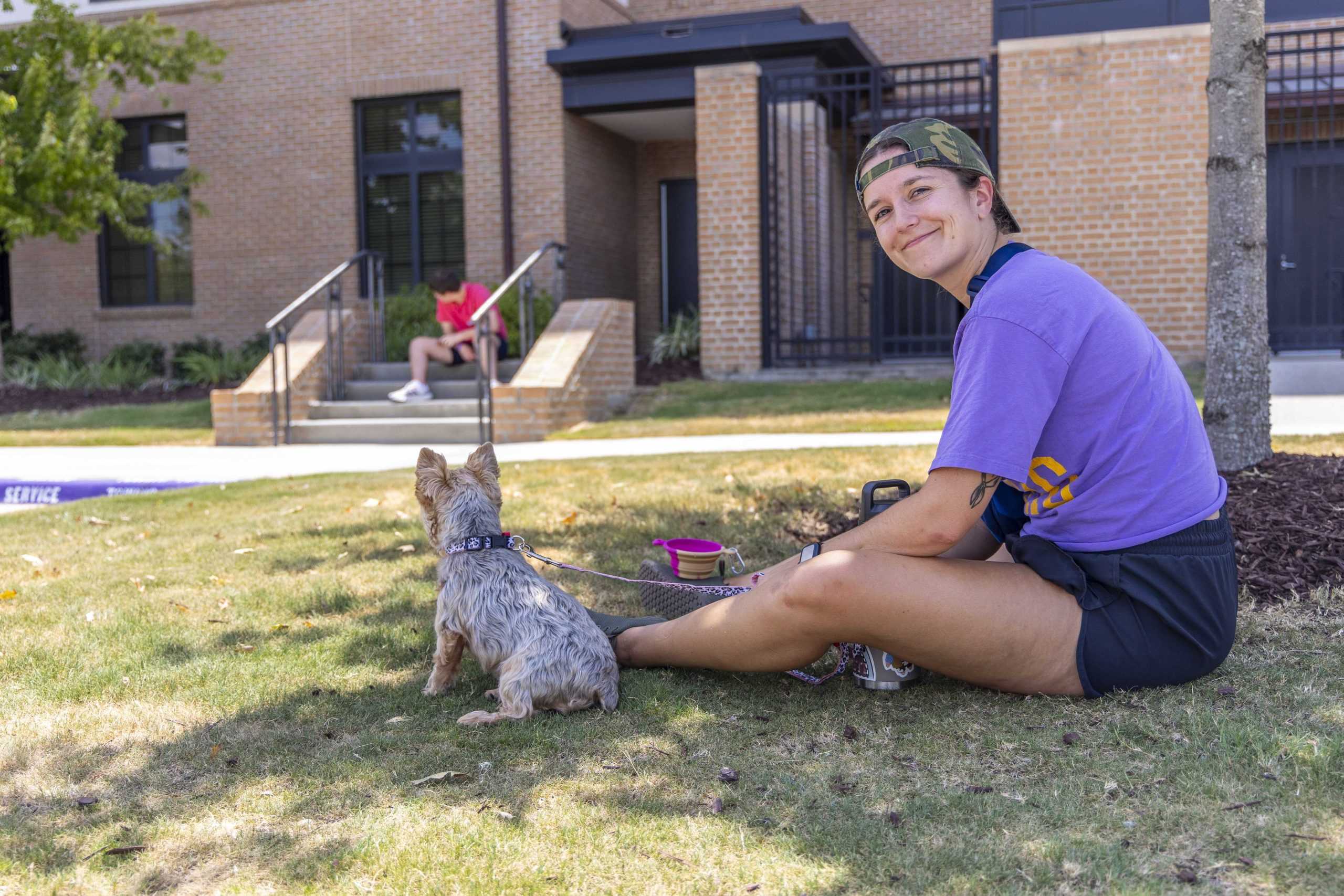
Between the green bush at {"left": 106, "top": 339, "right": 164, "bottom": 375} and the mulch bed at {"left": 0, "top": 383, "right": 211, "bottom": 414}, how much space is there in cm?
92

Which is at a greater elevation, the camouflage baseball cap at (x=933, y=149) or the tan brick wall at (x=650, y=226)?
the tan brick wall at (x=650, y=226)

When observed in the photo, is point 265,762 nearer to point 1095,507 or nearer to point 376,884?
point 376,884

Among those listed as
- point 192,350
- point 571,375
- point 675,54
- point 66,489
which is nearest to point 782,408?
point 571,375

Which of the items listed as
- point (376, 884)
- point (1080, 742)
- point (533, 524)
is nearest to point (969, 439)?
point (1080, 742)

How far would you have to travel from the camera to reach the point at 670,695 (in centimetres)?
321

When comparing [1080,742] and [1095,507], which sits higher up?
[1095,507]

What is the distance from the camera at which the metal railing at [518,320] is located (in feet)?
33.6

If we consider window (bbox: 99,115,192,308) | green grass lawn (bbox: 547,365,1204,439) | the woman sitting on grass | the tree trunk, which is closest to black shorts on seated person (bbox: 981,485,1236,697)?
the woman sitting on grass

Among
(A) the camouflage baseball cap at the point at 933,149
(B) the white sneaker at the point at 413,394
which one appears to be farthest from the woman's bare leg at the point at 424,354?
(A) the camouflage baseball cap at the point at 933,149

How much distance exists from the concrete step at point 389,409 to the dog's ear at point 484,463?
7725 millimetres

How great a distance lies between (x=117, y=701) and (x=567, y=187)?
12.2m

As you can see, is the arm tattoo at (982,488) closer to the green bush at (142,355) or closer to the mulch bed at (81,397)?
the mulch bed at (81,397)

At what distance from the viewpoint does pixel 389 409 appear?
37.7 feet

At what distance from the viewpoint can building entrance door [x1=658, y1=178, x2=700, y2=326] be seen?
1686cm
